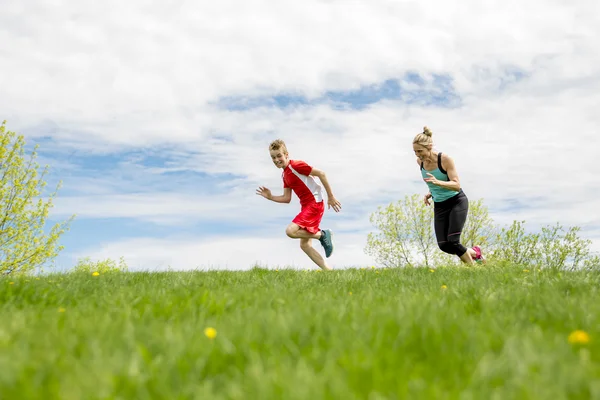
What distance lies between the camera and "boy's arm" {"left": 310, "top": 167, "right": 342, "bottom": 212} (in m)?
9.42

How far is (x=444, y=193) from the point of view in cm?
927

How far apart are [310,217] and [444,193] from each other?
2.51 meters

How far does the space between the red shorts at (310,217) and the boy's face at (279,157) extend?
93 cm

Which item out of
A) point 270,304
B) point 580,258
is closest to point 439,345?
point 270,304

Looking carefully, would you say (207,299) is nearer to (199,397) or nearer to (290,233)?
(199,397)

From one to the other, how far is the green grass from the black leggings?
4.92 m

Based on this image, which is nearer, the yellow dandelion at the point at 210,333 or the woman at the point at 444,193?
the yellow dandelion at the point at 210,333

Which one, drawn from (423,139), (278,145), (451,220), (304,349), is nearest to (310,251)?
(278,145)

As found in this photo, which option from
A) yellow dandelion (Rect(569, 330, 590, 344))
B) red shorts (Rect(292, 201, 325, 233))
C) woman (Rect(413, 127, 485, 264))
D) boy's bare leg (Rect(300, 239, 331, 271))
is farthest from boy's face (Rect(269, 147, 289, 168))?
yellow dandelion (Rect(569, 330, 590, 344))

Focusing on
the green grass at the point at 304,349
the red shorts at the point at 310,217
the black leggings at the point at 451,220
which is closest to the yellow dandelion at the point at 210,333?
the green grass at the point at 304,349

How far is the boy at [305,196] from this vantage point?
9539mm

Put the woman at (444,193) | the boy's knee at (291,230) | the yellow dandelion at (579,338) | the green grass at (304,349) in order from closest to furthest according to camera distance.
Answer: the green grass at (304,349) → the yellow dandelion at (579,338) → the woman at (444,193) → the boy's knee at (291,230)

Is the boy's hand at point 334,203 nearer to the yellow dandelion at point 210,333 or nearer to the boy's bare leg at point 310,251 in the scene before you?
the boy's bare leg at point 310,251

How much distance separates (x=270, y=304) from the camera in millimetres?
4074
